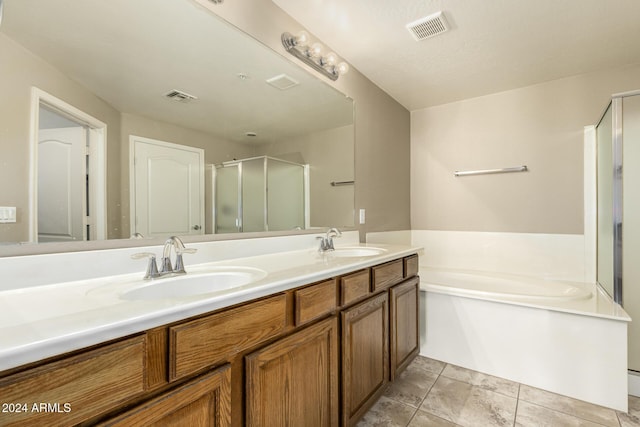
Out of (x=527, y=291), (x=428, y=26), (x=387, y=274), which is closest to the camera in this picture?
(x=387, y=274)

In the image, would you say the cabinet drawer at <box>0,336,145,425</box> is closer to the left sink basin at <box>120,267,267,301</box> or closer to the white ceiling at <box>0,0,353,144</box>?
the left sink basin at <box>120,267,267,301</box>

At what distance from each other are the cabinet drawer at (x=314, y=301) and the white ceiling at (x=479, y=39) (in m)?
1.51

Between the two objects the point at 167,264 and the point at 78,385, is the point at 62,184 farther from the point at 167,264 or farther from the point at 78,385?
the point at 78,385

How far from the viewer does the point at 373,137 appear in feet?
8.33

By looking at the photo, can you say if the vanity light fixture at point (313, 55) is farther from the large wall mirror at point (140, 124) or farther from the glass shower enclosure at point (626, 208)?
the glass shower enclosure at point (626, 208)

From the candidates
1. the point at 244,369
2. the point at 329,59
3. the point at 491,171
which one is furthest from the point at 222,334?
the point at 491,171

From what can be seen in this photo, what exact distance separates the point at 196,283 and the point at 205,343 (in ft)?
1.25

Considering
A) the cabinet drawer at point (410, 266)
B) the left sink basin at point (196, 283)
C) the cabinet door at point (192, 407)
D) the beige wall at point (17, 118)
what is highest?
the beige wall at point (17, 118)

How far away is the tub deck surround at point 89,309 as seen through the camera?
0.51m

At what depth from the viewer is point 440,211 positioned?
307 centimetres

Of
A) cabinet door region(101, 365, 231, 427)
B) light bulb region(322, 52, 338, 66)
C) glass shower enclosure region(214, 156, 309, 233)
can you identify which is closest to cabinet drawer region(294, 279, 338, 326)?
cabinet door region(101, 365, 231, 427)

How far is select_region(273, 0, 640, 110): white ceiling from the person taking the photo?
165 centimetres

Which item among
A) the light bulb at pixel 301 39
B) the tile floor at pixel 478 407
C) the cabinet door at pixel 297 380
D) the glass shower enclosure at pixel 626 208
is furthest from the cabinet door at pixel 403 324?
the light bulb at pixel 301 39

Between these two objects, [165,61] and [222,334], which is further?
[165,61]
